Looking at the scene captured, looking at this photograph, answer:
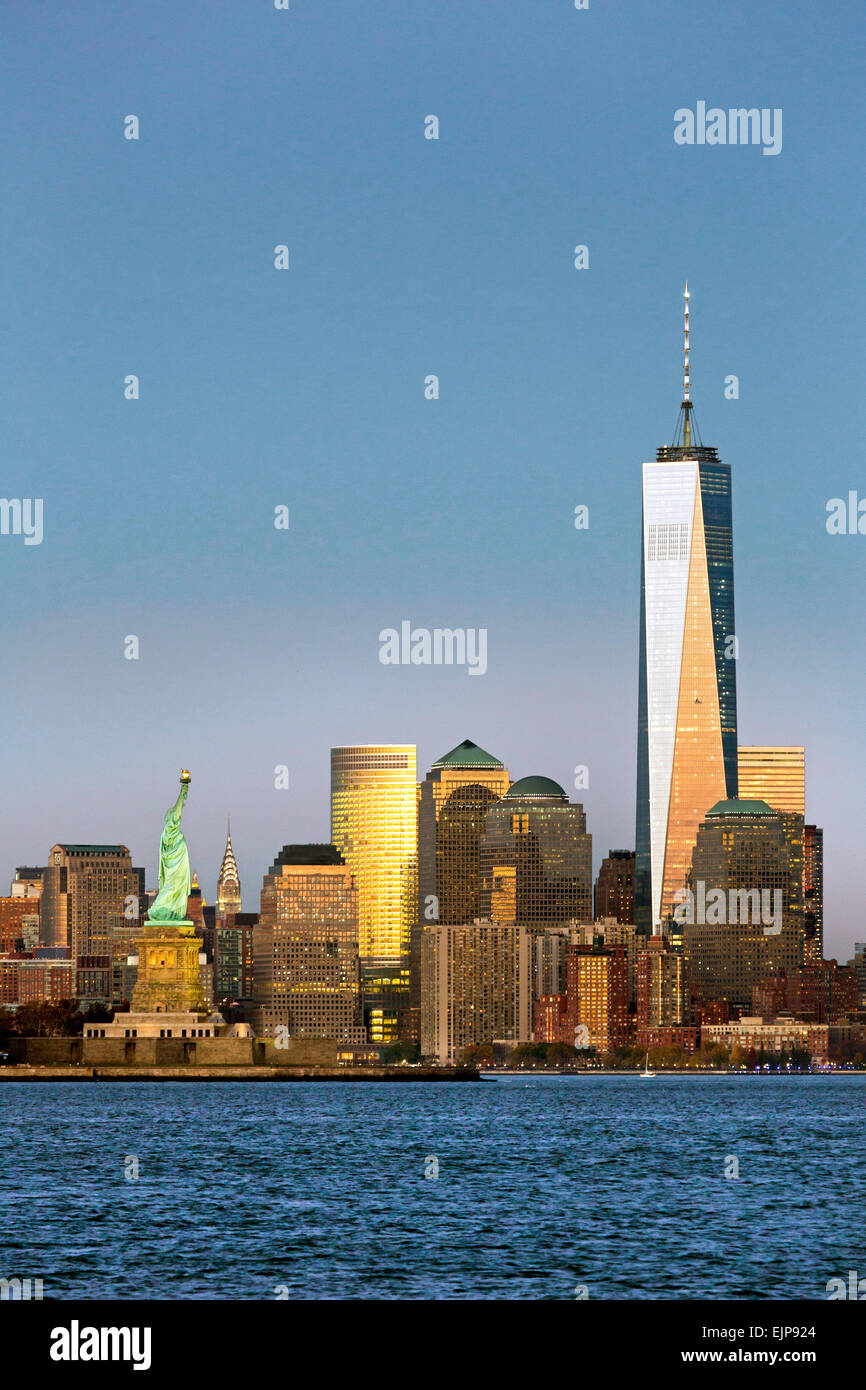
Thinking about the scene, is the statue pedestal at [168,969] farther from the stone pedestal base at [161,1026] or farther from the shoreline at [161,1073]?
the shoreline at [161,1073]

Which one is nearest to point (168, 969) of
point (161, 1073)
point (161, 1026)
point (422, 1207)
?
point (161, 1026)

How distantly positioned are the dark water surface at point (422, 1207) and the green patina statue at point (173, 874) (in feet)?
173

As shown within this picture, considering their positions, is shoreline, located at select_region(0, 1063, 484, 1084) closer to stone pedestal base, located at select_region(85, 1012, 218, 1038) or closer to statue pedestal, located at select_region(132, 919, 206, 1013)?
stone pedestal base, located at select_region(85, 1012, 218, 1038)

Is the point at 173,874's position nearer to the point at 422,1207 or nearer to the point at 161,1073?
the point at 161,1073

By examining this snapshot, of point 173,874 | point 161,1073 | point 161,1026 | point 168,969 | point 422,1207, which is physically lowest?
point 161,1073

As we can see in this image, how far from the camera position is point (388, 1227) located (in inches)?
2271

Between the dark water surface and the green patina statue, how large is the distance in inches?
2071

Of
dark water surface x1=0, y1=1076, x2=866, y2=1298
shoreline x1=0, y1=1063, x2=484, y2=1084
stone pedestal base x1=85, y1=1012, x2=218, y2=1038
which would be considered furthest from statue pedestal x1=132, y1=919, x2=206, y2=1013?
dark water surface x1=0, y1=1076, x2=866, y2=1298

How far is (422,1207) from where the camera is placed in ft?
207

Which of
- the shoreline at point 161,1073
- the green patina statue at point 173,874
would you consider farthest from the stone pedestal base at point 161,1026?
the green patina statue at point 173,874

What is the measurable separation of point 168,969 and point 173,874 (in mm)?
7873

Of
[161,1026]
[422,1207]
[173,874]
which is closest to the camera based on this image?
[422,1207]
